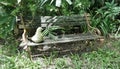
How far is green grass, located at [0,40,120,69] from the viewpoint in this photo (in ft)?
12.8

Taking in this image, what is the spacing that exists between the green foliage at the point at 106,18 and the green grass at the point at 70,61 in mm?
776

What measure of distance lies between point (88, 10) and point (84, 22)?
566mm

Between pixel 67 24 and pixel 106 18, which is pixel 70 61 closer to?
pixel 67 24

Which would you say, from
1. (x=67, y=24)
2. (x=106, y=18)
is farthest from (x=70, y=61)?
(x=106, y=18)

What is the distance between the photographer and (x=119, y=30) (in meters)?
5.22

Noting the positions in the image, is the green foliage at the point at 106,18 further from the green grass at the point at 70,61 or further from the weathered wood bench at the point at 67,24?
the green grass at the point at 70,61

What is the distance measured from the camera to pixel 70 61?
4.12 metres

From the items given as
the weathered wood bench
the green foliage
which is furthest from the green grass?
the green foliage

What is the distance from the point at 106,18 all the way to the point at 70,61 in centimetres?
149

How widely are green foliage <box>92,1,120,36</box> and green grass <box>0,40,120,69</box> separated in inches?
30.6

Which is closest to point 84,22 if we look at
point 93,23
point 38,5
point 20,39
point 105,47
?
point 93,23

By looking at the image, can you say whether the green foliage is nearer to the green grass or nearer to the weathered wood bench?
the weathered wood bench

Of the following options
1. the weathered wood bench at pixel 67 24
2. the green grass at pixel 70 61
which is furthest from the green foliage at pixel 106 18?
the green grass at pixel 70 61

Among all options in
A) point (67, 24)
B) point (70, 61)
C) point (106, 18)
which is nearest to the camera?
point (70, 61)
